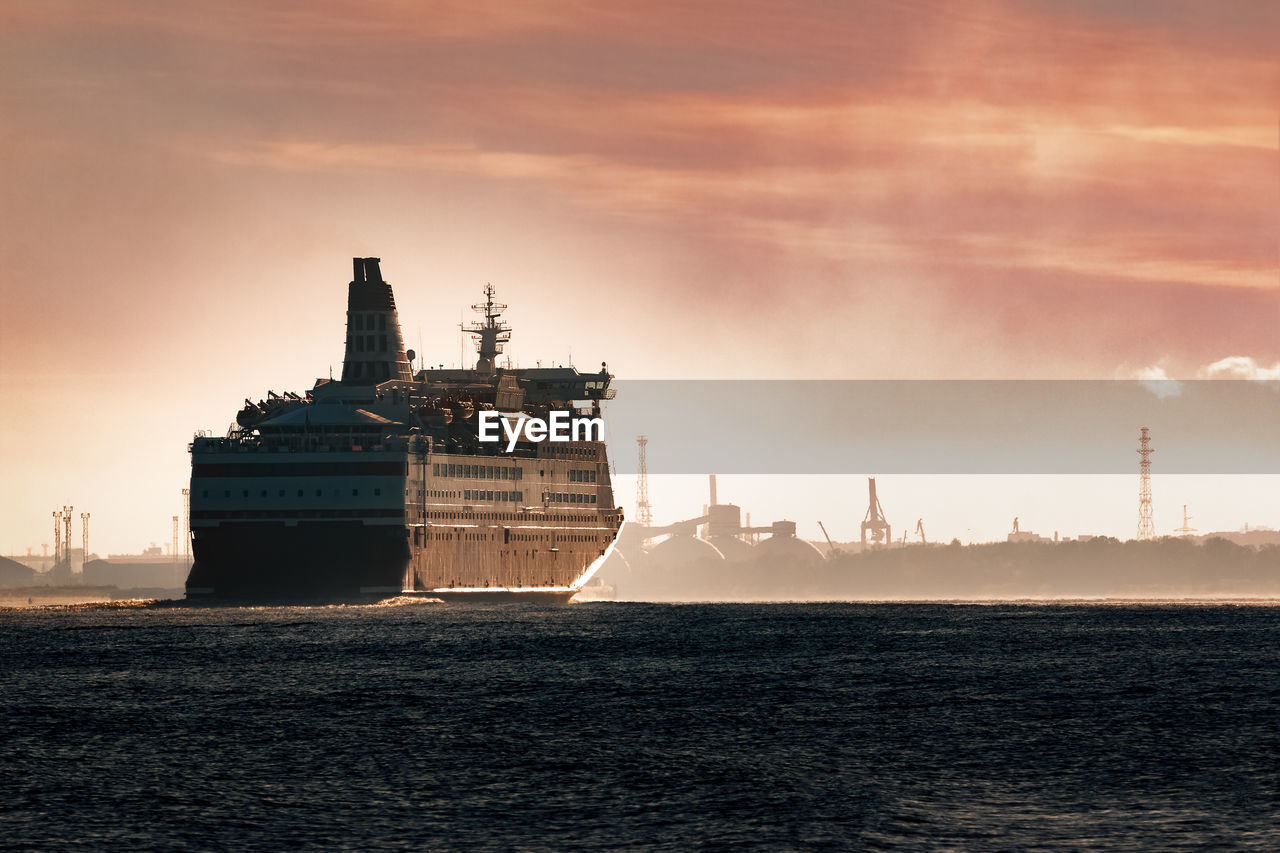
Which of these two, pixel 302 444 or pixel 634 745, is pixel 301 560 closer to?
pixel 302 444

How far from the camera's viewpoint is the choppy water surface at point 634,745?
43.2m

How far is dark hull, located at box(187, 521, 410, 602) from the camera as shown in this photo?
551 ft

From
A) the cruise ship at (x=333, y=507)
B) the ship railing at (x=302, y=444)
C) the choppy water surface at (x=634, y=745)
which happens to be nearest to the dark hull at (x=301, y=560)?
the cruise ship at (x=333, y=507)

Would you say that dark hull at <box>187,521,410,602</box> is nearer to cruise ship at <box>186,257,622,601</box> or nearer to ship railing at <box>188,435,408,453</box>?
cruise ship at <box>186,257,622,601</box>

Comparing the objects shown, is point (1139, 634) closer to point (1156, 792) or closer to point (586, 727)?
point (586, 727)

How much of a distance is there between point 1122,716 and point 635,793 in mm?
26087

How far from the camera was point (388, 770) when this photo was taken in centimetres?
5375

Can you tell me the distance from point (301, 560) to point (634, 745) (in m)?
112

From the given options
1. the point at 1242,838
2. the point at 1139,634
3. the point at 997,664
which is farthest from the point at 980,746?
the point at 1139,634

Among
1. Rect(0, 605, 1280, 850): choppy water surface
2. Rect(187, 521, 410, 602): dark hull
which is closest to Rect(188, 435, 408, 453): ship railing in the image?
Rect(187, 521, 410, 602): dark hull

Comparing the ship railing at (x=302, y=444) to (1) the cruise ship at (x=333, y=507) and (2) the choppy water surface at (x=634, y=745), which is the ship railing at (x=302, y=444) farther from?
(2) the choppy water surface at (x=634, y=745)

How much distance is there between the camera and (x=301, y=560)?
168125mm

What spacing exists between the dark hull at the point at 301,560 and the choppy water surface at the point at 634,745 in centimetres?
5064

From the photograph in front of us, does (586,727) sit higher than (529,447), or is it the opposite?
(529,447)
